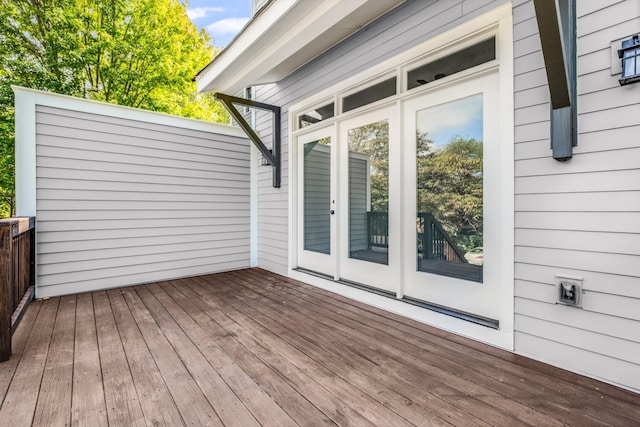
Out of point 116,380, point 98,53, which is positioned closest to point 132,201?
point 116,380

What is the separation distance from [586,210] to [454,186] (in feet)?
2.76

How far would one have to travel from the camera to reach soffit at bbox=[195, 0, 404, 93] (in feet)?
7.66

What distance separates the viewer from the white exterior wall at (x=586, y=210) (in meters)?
1.56

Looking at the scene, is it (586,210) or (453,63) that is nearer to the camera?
(586,210)

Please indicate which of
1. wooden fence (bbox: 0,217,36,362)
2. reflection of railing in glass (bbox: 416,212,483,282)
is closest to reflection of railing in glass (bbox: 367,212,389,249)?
reflection of railing in glass (bbox: 416,212,483,282)

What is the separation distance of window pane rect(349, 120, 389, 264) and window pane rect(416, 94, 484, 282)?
0.38m

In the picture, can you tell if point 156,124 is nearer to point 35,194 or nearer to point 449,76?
point 35,194

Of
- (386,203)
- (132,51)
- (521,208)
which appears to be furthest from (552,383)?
(132,51)

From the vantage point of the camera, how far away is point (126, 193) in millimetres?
3754

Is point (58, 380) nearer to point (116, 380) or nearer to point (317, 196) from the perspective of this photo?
point (116, 380)

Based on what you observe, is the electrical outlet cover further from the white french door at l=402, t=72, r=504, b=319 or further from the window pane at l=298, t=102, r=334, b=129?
the window pane at l=298, t=102, r=334, b=129

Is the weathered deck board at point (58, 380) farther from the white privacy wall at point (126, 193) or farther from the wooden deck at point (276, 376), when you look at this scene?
the white privacy wall at point (126, 193)

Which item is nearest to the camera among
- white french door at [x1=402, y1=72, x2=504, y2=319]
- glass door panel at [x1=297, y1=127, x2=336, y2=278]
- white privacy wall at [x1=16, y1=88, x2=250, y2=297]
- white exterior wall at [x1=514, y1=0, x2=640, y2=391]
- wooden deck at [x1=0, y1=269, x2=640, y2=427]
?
wooden deck at [x1=0, y1=269, x2=640, y2=427]

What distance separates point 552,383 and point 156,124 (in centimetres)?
474
